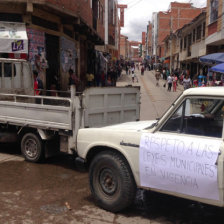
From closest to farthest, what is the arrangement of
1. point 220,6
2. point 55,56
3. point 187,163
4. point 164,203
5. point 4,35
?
point 187,163 → point 164,203 → point 4,35 → point 55,56 → point 220,6

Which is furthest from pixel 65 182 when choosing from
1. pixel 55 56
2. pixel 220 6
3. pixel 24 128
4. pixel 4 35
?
pixel 220 6

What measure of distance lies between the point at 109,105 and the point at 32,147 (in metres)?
1.91

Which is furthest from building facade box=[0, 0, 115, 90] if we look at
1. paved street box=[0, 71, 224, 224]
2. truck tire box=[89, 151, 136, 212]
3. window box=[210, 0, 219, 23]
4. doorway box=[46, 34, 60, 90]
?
window box=[210, 0, 219, 23]

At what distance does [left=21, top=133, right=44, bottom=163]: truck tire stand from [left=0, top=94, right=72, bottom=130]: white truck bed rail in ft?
0.96

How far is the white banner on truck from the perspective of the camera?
128 inches

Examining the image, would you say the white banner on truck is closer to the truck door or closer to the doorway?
the truck door

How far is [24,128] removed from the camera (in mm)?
6543

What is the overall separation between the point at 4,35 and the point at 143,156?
902 centimetres

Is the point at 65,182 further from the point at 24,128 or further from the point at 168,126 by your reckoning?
the point at 168,126

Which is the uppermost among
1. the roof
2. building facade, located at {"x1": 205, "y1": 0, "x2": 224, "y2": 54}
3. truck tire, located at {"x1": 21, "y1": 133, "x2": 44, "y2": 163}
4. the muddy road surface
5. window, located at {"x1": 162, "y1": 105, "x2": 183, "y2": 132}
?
building facade, located at {"x1": 205, "y1": 0, "x2": 224, "y2": 54}

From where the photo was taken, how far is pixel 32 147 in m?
6.45

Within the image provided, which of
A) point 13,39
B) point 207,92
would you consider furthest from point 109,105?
point 13,39

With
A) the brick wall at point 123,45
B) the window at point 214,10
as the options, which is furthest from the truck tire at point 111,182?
the brick wall at point 123,45

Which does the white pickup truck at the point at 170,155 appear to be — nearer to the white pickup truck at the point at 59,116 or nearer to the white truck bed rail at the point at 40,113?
the white pickup truck at the point at 59,116
